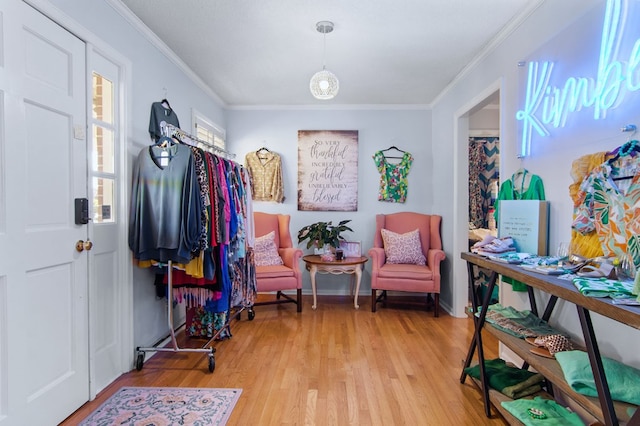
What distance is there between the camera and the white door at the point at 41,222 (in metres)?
1.62

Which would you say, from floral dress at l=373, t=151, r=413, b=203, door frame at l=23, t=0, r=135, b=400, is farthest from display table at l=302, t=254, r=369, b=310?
door frame at l=23, t=0, r=135, b=400

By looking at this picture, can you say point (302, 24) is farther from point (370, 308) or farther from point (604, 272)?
point (370, 308)

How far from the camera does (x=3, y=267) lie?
1590mm

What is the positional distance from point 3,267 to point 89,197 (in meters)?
0.65

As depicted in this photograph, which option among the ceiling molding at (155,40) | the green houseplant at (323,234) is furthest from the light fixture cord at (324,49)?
the green houseplant at (323,234)

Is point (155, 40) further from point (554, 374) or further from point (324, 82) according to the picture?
point (554, 374)

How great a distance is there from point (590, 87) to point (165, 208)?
254cm

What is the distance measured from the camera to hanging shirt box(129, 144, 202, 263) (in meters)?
2.37

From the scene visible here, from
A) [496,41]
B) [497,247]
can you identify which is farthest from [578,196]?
[496,41]

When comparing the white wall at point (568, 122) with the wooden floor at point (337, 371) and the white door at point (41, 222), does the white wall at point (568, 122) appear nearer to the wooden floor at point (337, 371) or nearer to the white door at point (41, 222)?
the wooden floor at point (337, 371)

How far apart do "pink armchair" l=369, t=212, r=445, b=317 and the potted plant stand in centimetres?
45

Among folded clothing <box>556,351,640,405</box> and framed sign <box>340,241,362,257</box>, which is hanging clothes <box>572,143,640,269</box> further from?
framed sign <box>340,241,362,257</box>

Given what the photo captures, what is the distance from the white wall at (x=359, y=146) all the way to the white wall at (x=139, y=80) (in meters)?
1.53

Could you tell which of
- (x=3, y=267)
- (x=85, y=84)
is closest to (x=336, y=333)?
(x=3, y=267)
